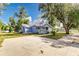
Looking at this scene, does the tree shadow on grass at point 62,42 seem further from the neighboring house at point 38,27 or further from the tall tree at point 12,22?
the tall tree at point 12,22

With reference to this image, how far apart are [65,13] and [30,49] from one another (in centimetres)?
52

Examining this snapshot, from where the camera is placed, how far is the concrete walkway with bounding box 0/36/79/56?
7.29 ft

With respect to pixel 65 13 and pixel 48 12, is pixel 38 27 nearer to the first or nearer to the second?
pixel 48 12

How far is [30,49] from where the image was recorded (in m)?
2.23

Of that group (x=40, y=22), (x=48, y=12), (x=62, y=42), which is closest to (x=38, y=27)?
(x=40, y=22)

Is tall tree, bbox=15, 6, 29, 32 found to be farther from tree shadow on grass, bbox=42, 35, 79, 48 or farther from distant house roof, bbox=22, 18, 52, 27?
tree shadow on grass, bbox=42, 35, 79, 48

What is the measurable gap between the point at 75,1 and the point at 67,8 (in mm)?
107

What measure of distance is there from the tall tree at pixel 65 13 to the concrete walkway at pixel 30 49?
0.21m

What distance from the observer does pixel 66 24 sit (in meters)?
2.27

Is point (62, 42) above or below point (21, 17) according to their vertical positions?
below

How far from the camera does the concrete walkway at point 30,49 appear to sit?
2221 millimetres

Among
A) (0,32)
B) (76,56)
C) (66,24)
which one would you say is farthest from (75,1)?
(0,32)

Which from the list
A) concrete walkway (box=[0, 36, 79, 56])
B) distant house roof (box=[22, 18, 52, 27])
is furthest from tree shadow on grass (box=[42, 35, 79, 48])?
distant house roof (box=[22, 18, 52, 27])

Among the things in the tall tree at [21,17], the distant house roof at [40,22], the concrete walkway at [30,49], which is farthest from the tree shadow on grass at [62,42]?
the tall tree at [21,17]
